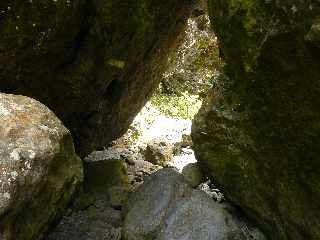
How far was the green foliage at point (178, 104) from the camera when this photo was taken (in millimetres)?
16844

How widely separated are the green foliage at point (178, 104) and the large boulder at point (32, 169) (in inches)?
373

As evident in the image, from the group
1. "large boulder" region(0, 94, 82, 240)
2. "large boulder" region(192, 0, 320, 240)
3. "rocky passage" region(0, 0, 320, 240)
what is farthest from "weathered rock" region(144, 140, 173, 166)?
"large boulder" region(0, 94, 82, 240)

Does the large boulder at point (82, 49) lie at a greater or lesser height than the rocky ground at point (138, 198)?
greater

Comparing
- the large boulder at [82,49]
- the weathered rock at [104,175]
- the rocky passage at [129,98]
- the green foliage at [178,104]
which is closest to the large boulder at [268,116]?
the rocky passage at [129,98]

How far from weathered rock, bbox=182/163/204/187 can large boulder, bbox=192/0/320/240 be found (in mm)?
644

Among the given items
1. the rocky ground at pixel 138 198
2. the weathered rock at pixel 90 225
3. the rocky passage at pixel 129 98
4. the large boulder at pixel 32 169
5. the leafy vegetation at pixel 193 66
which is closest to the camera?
the rocky passage at pixel 129 98

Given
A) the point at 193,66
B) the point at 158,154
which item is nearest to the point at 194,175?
the point at 158,154

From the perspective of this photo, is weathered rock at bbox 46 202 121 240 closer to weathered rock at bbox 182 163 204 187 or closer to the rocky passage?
the rocky passage

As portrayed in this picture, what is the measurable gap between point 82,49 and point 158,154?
5.16 meters

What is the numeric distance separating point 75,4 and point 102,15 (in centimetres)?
59

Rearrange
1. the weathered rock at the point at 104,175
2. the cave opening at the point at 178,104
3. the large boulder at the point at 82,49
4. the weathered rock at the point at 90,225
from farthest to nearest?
→ the cave opening at the point at 178,104 → the weathered rock at the point at 104,175 → the weathered rock at the point at 90,225 → the large boulder at the point at 82,49

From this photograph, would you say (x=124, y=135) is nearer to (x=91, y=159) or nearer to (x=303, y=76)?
(x=91, y=159)

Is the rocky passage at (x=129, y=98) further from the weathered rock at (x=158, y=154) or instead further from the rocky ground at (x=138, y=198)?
the weathered rock at (x=158, y=154)

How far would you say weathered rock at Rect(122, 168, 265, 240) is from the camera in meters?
7.61
